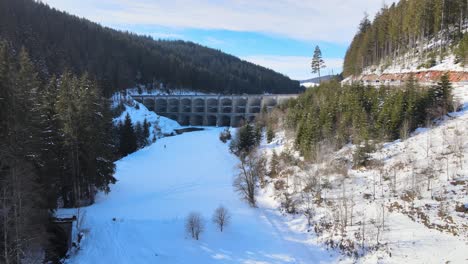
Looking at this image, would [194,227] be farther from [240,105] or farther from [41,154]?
[240,105]

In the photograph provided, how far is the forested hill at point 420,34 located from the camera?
145 ft

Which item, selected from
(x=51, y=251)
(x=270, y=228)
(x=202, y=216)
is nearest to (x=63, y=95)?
(x=51, y=251)

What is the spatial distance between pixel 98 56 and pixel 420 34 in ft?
334

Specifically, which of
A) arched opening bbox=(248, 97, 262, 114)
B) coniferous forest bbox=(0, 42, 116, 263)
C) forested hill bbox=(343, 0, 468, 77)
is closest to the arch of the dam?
arched opening bbox=(248, 97, 262, 114)

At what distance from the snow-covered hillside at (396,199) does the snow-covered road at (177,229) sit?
2.24m

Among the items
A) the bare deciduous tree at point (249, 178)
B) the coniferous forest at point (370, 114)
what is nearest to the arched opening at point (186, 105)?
the coniferous forest at point (370, 114)

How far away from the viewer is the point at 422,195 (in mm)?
21047

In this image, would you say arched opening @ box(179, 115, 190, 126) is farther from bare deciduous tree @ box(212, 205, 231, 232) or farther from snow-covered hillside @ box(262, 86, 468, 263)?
bare deciduous tree @ box(212, 205, 231, 232)

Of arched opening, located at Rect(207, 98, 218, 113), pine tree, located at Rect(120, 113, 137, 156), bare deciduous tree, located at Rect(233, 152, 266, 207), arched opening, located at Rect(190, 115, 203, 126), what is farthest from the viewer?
arched opening, located at Rect(190, 115, 203, 126)

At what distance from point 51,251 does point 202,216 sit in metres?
10.9

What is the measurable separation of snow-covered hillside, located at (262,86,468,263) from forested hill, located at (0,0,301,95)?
2398 inches

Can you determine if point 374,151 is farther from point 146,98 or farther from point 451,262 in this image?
point 146,98

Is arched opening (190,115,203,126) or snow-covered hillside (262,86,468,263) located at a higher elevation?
arched opening (190,115,203,126)

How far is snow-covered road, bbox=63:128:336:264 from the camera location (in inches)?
834
